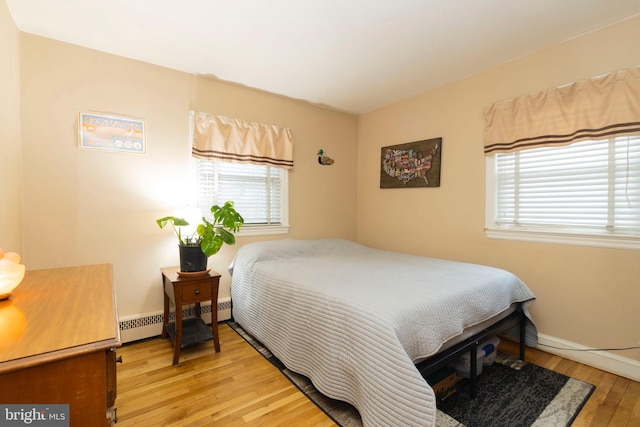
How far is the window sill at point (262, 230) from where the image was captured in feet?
9.87

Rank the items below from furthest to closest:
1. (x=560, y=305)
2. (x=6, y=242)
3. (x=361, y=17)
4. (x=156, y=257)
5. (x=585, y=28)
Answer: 1. (x=156, y=257)
2. (x=560, y=305)
3. (x=585, y=28)
4. (x=361, y=17)
5. (x=6, y=242)

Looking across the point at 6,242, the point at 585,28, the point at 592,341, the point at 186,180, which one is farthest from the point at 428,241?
the point at 6,242

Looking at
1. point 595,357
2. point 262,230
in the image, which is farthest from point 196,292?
point 595,357

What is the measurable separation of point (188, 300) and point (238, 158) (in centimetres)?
143

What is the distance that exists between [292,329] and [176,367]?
916 millimetres

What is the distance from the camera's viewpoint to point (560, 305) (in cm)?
227

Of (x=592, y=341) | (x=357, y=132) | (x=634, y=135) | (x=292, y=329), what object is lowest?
(x=592, y=341)

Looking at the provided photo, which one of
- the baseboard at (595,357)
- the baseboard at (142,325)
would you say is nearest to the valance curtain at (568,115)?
the baseboard at (595,357)

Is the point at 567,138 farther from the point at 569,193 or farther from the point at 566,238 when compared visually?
the point at 566,238

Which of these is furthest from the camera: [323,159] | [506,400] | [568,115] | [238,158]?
[323,159]

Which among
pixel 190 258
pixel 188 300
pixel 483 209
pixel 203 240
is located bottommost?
pixel 188 300

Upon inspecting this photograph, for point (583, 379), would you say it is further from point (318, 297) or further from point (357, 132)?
point (357, 132)

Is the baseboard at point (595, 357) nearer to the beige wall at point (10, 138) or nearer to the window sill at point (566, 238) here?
the window sill at point (566, 238)

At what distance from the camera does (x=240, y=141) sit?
9.61 ft
